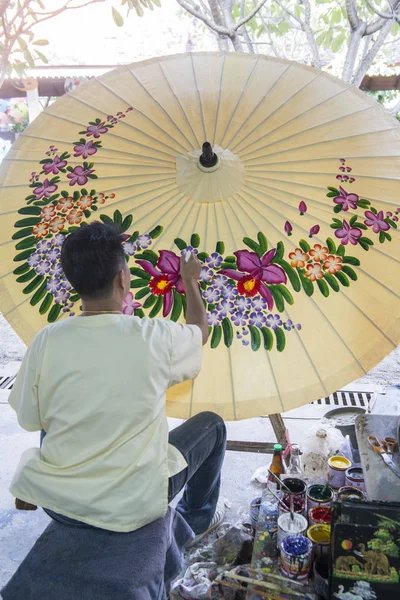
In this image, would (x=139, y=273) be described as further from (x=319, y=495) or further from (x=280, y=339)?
(x=319, y=495)

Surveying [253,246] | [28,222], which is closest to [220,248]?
[253,246]

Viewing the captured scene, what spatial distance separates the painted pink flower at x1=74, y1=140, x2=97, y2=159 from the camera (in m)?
1.67

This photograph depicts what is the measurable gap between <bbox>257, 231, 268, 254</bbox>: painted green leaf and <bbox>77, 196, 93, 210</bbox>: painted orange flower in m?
0.57

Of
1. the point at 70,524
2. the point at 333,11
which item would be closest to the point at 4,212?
the point at 70,524

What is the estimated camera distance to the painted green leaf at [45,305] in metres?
1.55

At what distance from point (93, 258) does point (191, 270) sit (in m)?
0.32

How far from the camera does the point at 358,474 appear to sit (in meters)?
1.88

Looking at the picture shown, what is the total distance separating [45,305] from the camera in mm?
1552

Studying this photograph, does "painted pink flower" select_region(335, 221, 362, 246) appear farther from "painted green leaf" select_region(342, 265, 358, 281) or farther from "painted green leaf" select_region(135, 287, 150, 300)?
"painted green leaf" select_region(135, 287, 150, 300)

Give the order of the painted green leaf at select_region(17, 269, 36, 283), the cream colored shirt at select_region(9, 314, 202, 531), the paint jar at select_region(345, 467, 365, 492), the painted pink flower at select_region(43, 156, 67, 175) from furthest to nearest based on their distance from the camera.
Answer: the paint jar at select_region(345, 467, 365, 492) → the painted pink flower at select_region(43, 156, 67, 175) → the painted green leaf at select_region(17, 269, 36, 283) → the cream colored shirt at select_region(9, 314, 202, 531)

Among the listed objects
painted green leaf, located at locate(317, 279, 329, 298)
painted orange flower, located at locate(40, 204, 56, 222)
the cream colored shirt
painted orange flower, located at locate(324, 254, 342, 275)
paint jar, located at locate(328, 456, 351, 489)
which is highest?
painted orange flower, located at locate(40, 204, 56, 222)

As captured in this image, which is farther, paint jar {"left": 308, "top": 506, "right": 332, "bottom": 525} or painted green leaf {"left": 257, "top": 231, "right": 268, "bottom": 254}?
paint jar {"left": 308, "top": 506, "right": 332, "bottom": 525}

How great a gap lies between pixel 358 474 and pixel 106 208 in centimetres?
137

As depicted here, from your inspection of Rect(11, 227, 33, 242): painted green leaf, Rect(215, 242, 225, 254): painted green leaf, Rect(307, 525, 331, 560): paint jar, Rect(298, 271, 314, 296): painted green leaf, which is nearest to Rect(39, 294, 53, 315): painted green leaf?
Rect(11, 227, 33, 242): painted green leaf
